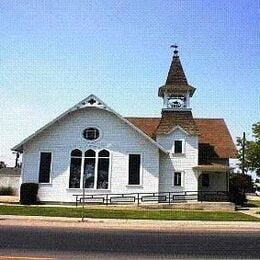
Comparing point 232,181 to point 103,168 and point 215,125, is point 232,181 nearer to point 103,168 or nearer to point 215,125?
point 215,125

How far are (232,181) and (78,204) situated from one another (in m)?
15.3

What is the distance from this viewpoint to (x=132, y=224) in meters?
21.9

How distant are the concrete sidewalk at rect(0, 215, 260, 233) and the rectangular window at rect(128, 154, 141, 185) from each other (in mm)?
14473

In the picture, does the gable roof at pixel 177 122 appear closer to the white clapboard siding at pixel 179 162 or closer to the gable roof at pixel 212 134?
the white clapboard siding at pixel 179 162

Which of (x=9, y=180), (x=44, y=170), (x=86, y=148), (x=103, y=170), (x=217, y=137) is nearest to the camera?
(x=44, y=170)

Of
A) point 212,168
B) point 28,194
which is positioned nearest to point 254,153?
point 212,168

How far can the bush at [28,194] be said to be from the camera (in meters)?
36.6

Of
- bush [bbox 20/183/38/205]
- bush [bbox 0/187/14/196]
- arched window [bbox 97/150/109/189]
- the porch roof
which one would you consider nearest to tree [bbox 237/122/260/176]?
the porch roof

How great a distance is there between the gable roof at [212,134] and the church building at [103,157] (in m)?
2.54

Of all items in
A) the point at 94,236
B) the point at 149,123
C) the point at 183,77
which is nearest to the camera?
the point at 94,236

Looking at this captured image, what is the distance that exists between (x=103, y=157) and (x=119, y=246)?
2511cm

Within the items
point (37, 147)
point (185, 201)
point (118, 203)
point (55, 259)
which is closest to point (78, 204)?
point (118, 203)

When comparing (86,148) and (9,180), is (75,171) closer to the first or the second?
(86,148)

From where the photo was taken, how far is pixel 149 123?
1823 inches
